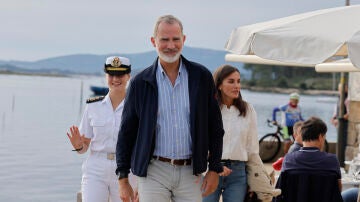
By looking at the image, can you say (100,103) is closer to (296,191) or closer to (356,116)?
(296,191)

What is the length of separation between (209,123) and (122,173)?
0.56 meters

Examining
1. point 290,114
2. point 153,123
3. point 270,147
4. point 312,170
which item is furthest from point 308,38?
point 290,114

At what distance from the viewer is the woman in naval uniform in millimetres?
5578

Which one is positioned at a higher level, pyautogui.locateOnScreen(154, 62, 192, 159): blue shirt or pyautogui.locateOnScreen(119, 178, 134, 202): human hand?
pyautogui.locateOnScreen(154, 62, 192, 159): blue shirt

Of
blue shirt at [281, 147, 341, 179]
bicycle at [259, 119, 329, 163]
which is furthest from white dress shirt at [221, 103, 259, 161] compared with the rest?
bicycle at [259, 119, 329, 163]

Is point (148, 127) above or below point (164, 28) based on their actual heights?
below

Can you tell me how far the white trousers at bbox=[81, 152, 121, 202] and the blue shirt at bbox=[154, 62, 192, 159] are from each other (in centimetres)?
97

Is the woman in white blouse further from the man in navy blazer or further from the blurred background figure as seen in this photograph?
the blurred background figure

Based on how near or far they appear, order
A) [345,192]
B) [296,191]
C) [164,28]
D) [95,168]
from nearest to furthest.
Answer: [164,28], [95,168], [296,191], [345,192]

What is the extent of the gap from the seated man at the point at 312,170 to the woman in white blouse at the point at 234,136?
485 millimetres

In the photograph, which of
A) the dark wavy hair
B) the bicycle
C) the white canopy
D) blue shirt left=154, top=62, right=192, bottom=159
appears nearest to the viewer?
blue shirt left=154, top=62, right=192, bottom=159

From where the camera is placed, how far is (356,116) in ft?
47.6

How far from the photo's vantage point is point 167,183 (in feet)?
15.3

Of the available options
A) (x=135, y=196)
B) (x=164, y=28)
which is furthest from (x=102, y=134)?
(x=164, y=28)
